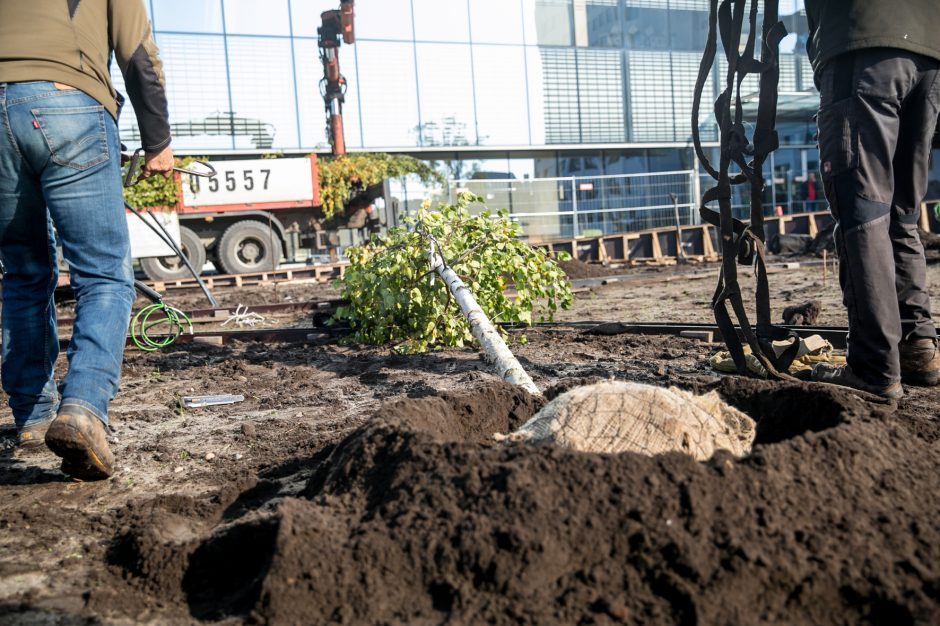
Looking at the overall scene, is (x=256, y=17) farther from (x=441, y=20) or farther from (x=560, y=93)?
(x=560, y=93)

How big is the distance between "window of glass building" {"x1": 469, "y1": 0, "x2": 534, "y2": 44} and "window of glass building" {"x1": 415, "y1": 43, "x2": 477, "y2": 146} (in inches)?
34.4

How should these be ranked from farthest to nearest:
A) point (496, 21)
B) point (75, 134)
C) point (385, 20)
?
point (496, 21)
point (385, 20)
point (75, 134)

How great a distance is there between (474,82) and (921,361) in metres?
25.1

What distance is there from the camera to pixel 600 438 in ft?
7.75

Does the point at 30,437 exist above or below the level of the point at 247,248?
below

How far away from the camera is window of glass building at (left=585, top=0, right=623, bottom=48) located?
28.6 metres

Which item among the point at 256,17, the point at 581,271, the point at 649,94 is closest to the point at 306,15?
the point at 256,17

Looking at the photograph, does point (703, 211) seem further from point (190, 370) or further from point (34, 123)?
point (190, 370)

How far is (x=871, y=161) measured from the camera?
349cm

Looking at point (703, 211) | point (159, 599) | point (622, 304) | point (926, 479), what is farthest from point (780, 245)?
point (159, 599)

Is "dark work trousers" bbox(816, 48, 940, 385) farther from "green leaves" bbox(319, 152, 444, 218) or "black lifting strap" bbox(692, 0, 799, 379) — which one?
"green leaves" bbox(319, 152, 444, 218)

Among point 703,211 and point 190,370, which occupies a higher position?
point 703,211

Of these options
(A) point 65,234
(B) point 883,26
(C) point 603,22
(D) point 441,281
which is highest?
(C) point 603,22

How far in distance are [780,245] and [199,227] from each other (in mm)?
12876
